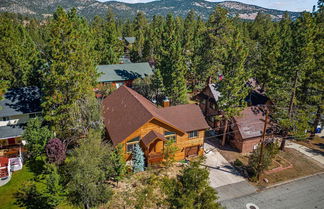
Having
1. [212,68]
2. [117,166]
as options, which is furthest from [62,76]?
[212,68]

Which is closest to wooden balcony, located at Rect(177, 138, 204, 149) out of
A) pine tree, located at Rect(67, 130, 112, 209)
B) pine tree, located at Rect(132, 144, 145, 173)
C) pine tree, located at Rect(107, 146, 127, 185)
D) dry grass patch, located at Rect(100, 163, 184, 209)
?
dry grass patch, located at Rect(100, 163, 184, 209)

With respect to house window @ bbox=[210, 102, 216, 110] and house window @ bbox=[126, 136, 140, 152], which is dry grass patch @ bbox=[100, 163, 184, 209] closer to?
house window @ bbox=[126, 136, 140, 152]

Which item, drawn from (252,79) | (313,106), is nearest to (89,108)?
(313,106)

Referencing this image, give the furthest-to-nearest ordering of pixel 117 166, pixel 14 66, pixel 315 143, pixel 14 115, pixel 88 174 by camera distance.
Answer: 1. pixel 14 66
2. pixel 315 143
3. pixel 14 115
4. pixel 117 166
5. pixel 88 174

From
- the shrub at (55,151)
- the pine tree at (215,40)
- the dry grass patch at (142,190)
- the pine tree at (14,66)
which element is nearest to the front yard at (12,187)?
the shrub at (55,151)

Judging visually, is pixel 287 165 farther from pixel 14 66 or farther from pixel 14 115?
pixel 14 66

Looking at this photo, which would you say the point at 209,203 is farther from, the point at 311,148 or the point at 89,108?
the point at 311,148
